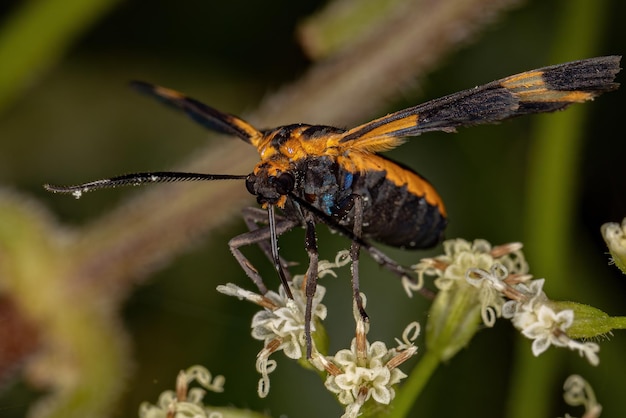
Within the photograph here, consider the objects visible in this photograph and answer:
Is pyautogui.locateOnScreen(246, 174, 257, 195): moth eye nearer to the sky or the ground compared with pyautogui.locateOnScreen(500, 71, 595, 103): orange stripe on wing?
nearer to the ground

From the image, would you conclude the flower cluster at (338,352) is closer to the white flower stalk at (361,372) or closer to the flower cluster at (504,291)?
the white flower stalk at (361,372)

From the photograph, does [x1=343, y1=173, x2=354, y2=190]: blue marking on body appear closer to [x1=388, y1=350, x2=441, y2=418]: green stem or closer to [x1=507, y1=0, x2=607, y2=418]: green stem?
[x1=388, y1=350, x2=441, y2=418]: green stem

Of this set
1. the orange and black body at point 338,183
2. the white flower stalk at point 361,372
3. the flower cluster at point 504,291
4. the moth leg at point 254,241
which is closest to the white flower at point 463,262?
the flower cluster at point 504,291

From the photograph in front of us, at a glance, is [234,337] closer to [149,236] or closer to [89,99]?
[149,236]

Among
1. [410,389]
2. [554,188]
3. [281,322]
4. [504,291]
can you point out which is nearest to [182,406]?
[281,322]

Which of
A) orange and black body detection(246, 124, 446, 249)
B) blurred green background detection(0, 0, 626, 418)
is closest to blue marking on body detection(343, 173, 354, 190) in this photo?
orange and black body detection(246, 124, 446, 249)

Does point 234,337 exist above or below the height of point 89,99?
below

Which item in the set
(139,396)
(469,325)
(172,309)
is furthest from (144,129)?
(469,325)
